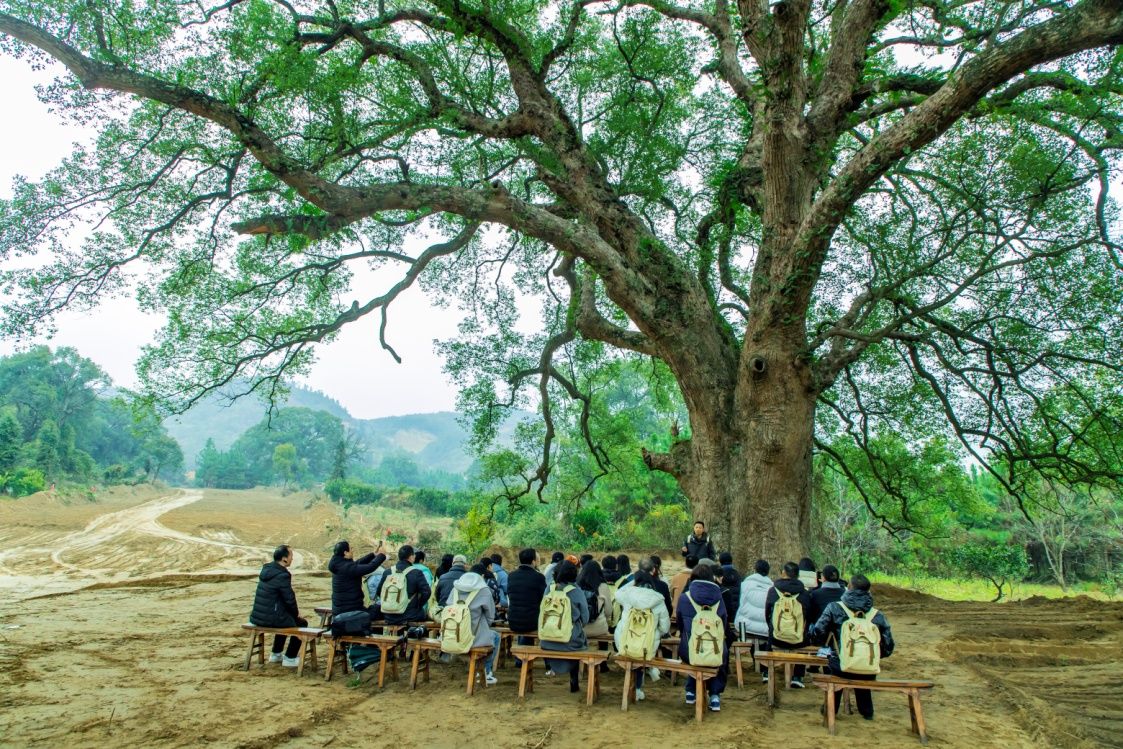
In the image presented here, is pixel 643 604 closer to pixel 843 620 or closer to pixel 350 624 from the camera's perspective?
pixel 843 620

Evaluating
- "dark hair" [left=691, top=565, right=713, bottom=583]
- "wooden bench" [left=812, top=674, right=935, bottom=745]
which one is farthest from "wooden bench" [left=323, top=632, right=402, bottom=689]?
"wooden bench" [left=812, top=674, right=935, bottom=745]

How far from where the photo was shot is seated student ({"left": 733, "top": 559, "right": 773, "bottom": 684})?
6816mm

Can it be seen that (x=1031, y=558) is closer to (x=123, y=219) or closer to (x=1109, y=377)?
(x=1109, y=377)

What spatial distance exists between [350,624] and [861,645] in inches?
194

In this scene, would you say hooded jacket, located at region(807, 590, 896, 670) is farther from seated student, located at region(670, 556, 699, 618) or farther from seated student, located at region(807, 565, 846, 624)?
seated student, located at region(670, 556, 699, 618)

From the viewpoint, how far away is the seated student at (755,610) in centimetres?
682

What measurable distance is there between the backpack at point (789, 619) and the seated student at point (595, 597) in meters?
1.93

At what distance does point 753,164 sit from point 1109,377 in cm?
641

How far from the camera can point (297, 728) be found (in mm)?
4988

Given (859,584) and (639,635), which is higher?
(859,584)

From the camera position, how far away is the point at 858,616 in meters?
5.39

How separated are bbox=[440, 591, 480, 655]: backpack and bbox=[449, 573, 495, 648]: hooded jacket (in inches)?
3.2

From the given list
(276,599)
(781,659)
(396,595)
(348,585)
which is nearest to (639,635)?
(781,659)

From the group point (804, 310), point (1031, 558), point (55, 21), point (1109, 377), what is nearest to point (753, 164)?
point (804, 310)
